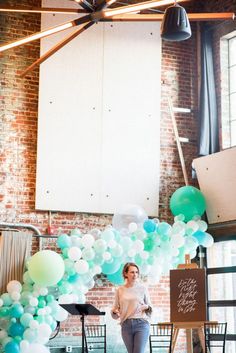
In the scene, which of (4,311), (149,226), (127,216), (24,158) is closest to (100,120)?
(24,158)

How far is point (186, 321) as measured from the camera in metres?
6.22

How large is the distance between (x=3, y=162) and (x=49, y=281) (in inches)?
78.4

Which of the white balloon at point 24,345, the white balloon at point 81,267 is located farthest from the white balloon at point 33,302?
the white balloon at point 81,267

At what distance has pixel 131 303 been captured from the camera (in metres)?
6.41

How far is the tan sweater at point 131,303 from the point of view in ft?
20.9

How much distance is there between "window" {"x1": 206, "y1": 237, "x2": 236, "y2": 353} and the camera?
9000mm

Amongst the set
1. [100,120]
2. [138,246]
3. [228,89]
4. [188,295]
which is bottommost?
[188,295]

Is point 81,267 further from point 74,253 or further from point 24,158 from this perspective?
point 24,158

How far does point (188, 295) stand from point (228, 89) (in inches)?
167

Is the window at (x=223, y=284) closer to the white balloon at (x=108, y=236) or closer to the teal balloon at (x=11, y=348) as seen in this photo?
the white balloon at (x=108, y=236)

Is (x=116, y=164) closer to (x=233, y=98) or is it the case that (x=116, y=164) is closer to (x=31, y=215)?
→ (x=31, y=215)

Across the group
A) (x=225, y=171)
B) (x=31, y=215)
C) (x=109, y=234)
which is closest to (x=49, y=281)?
(x=109, y=234)

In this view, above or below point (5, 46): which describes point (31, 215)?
A: below

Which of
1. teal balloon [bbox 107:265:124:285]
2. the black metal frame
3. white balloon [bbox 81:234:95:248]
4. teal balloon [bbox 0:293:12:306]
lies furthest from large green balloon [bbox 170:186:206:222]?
teal balloon [bbox 0:293:12:306]
